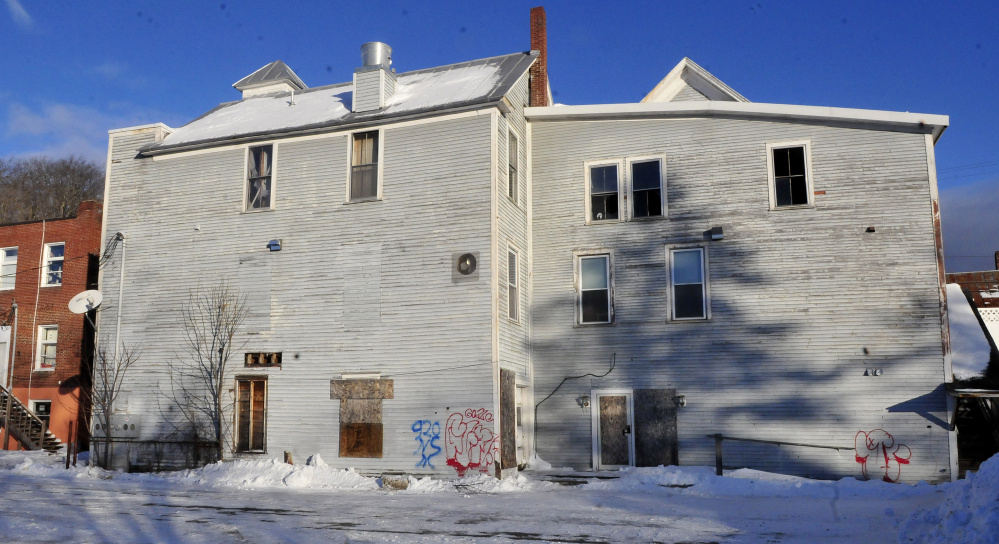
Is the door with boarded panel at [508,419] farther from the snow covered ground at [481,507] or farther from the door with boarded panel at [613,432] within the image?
the door with boarded panel at [613,432]

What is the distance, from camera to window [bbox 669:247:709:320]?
20.1 meters

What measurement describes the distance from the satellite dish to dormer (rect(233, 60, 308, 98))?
836 centimetres

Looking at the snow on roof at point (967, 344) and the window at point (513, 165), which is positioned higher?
the window at point (513, 165)

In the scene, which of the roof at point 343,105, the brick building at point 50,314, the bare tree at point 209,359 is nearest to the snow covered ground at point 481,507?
the bare tree at point 209,359

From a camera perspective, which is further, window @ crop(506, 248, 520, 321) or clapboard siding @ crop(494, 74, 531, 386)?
window @ crop(506, 248, 520, 321)

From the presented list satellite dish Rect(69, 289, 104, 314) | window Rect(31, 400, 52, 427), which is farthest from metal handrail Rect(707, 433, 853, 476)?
window Rect(31, 400, 52, 427)

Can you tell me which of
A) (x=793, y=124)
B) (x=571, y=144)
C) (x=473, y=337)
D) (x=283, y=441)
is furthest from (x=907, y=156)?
(x=283, y=441)

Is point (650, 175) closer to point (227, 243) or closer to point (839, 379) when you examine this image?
point (839, 379)

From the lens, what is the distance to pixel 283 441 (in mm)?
19953

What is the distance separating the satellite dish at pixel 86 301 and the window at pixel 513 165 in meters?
11.4

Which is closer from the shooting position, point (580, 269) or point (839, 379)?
point (839, 379)

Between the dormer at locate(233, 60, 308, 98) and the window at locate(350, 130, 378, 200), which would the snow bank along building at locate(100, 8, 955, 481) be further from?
the dormer at locate(233, 60, 308, 98)

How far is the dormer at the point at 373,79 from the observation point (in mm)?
21062

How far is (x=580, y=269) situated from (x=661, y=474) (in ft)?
18.7
